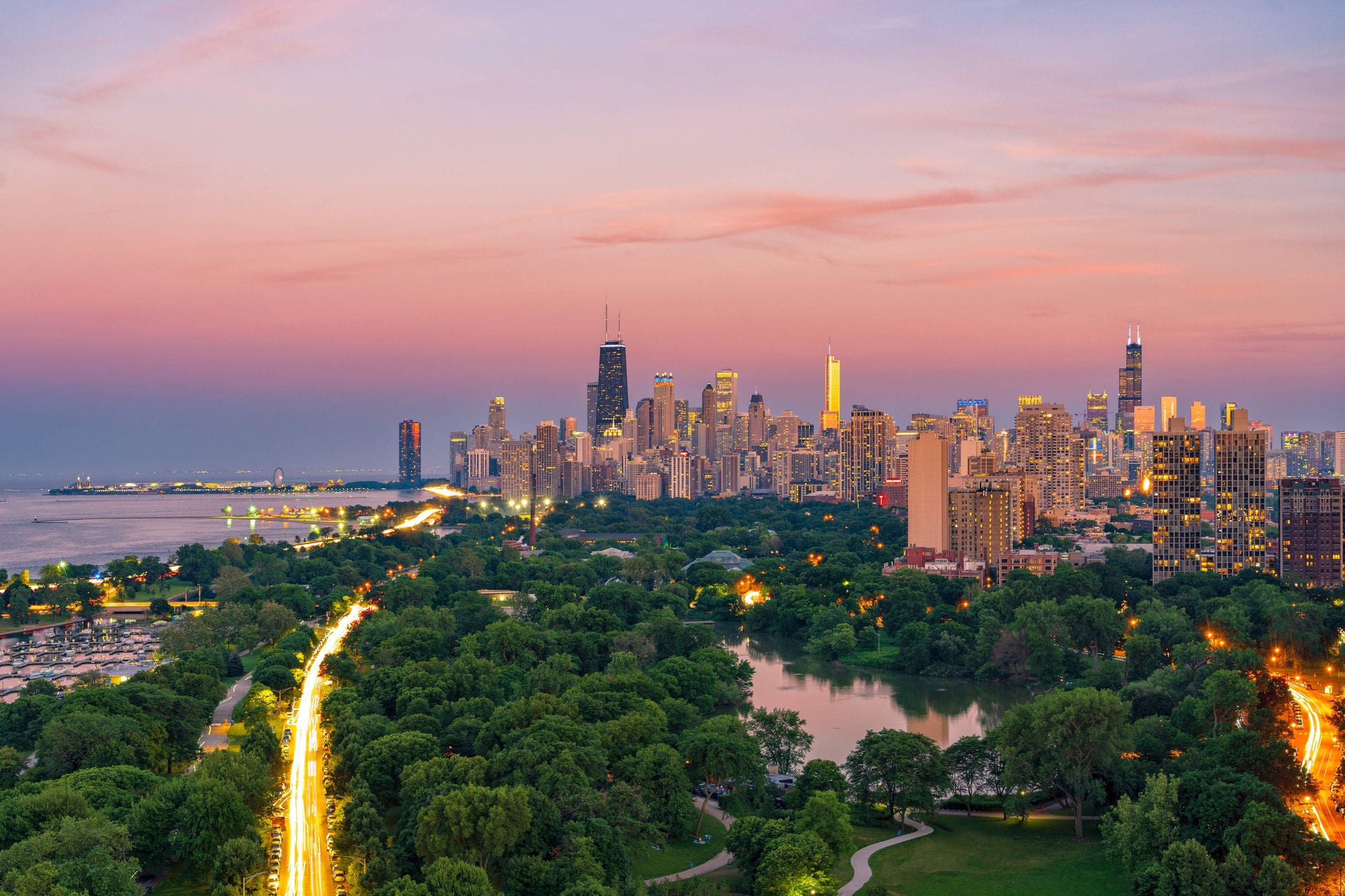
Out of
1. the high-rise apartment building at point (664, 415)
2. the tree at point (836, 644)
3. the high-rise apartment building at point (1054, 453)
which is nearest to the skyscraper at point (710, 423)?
the high-rise apartment building at point (664, 415)

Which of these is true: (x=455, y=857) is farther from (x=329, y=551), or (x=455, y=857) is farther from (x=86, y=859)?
(x=329, y=551)

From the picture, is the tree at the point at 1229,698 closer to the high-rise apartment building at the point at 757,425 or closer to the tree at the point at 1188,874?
the tree at the point at 1188,874

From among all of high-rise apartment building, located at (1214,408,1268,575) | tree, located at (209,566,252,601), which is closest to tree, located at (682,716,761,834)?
tree, located at (209,566,252,601)

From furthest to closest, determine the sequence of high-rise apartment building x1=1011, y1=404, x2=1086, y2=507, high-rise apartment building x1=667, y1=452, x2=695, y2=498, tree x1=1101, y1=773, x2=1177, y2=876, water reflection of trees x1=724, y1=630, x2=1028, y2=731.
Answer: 1. high-rise apartment building x1=667, y1=452, x2=695, y2=498
2. high-rise apartment building x1=1011, y1=404, x2=1086, y2=507
3. water reflection of trees x1=724, y1=630, x2=1028, y2=731
4. tree x1=1101, y1=773, x2=1177, y2=876

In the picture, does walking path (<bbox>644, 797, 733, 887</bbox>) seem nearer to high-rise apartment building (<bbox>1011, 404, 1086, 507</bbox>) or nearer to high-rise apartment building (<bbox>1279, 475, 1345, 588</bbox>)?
high-rise apartment building (<bbox>1279, 475, 1345, 588</bbox>)

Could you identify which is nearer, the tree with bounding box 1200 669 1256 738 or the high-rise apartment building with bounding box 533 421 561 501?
the tree with bounding box 1200 669 1256 738

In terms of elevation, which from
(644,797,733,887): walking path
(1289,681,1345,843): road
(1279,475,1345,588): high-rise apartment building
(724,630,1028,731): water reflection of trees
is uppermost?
(1279,475,1345,588): high-rise apartment building
